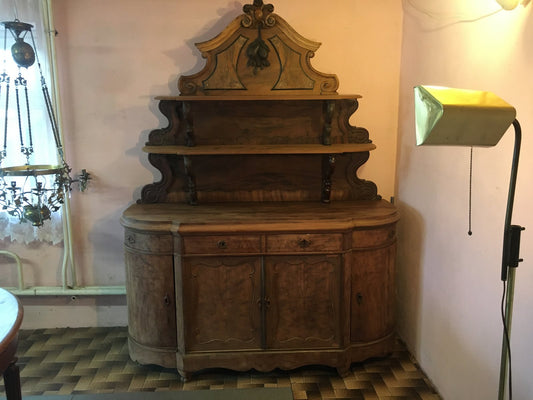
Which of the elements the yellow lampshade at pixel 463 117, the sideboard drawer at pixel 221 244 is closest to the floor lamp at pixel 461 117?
the yellow lampshade at pixel 463 117

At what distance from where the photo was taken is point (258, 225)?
8.36 ft

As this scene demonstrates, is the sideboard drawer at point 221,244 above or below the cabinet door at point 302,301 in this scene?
above

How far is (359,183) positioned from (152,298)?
4.84 ft

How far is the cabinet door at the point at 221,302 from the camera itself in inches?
102

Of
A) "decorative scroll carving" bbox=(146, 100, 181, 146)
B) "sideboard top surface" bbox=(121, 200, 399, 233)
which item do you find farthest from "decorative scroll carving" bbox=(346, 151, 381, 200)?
"decorative scroll carving" bbox=(146, 100, 181, 146)

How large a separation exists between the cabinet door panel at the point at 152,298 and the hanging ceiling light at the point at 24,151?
0.54m

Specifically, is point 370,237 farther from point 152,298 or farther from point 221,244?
point 152,298

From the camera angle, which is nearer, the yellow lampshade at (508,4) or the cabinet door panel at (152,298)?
the yellow lampshade at (508,4)

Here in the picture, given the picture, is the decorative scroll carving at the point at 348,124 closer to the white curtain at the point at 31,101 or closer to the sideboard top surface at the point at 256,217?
the sideboard top surface at the point at 256,217

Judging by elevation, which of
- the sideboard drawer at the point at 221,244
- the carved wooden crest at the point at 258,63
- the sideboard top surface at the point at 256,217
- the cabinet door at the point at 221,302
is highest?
the carved wooden crest at the point at 258,63

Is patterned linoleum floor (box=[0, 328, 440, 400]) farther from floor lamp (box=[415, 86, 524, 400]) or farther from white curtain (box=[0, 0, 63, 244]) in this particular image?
floor lamp (box=[415, 86, 524, 400])

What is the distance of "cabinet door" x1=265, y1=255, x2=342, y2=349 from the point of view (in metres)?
2.61

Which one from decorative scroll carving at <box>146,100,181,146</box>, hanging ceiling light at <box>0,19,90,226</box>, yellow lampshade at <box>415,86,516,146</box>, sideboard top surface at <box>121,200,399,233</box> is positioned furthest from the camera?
decorative scroll carving at <box>146,100,181,146</box>

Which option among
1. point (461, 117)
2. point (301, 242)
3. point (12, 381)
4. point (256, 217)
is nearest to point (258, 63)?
point (256, 217)
